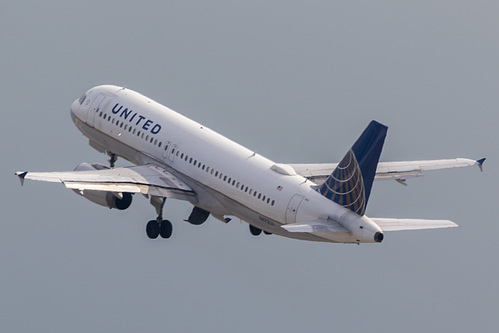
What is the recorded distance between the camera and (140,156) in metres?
91.6

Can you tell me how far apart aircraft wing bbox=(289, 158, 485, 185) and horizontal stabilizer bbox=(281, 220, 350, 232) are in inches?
437

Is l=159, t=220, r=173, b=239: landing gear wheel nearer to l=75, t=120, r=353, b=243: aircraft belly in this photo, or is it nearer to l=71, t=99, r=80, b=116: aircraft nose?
l=75, t=120, r=353, b=243: aircraft belly

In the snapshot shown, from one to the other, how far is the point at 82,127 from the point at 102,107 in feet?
8.20

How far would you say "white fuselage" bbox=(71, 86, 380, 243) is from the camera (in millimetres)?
81750

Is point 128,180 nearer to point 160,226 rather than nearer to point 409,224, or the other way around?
point 160,226

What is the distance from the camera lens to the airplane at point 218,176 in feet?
260

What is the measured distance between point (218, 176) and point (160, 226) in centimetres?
530

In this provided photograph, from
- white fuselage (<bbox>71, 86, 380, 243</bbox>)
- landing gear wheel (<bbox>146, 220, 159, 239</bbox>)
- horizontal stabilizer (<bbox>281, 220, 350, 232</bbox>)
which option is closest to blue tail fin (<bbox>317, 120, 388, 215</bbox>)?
white fuselage (<bbox>71, 86, 380, 243</bbox>)

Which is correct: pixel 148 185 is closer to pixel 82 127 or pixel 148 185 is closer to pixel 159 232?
pixel 159 232

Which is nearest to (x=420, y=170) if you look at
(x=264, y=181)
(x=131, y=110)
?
(x=264, y=181)

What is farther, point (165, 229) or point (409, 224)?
point (165, 229)

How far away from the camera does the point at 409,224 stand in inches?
3103

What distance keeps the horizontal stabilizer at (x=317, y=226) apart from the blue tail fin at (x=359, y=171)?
45.3 inches

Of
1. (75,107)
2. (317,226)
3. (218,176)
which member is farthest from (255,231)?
(75,107)
